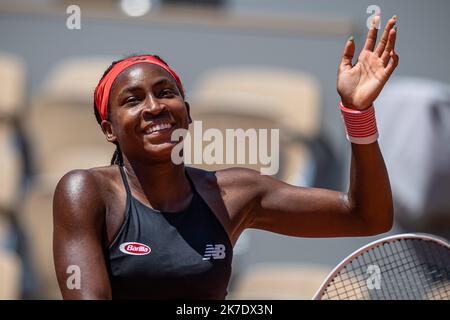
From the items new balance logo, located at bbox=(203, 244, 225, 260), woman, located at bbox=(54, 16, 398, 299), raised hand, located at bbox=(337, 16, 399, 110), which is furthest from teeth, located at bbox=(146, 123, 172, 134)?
raised hand, located at bbox=(337, 16, 399, 110)

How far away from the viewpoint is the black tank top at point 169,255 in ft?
6.26

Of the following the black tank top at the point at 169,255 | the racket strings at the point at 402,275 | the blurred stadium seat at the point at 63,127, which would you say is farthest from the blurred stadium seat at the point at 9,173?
the racket strings at the point at 402,275

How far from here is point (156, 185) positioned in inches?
79.8

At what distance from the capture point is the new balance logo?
1.98 m

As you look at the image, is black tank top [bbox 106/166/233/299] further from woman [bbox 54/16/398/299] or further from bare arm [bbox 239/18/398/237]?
bare arm [bbox 239/18/398/237]

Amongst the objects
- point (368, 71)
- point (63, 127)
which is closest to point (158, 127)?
point (368, 71)

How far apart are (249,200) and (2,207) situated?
1952mm

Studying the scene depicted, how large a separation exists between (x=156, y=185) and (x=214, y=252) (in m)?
0.19

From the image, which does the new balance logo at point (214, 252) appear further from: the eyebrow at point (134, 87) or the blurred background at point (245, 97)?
the blurred background at point (245, 97)

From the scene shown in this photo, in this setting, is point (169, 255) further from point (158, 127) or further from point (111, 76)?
point (111, 76)
